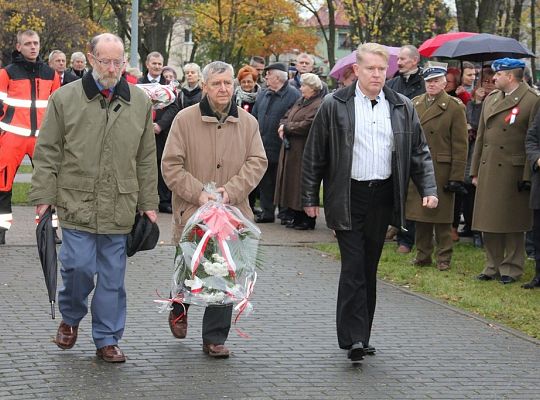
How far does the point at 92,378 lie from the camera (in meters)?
6.96

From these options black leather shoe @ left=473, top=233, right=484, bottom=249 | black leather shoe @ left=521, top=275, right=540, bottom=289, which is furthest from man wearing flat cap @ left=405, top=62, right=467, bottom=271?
A: black leather shoe @ left=473, top=233, right=484, bottom=249

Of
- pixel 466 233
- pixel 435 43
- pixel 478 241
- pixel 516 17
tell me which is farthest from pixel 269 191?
pixel 516 17

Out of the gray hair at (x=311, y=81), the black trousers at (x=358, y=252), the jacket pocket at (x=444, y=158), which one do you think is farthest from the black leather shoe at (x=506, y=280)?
the gray hair at (x=311, y=81)

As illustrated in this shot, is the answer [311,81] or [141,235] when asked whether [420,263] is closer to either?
[311,81]

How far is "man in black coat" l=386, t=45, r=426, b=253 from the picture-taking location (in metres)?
13.1

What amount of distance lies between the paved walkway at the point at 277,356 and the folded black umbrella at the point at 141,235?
2.47ft

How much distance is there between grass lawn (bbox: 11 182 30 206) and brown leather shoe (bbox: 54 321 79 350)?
339 inches

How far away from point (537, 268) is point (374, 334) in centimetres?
283

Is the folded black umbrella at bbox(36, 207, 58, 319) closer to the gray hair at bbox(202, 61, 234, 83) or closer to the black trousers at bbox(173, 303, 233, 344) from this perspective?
the black trousers at bbox(173, 303, 233, 344)

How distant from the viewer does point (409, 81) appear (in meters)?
13.2

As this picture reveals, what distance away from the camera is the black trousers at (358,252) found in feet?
25.1

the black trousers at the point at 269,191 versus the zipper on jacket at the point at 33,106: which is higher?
the zipper on jacket at the point at 33,106

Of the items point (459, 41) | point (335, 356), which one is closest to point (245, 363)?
point (335, 356)

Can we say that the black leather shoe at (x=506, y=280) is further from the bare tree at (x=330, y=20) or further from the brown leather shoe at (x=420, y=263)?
the bare tree at (x=330, y=20)
